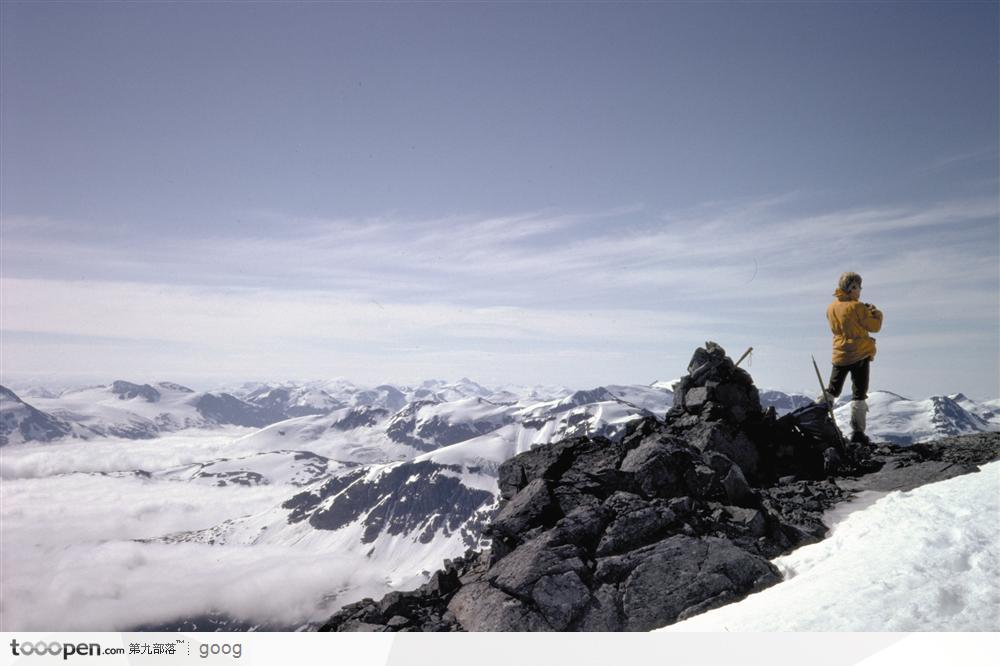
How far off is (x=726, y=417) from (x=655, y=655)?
590 inches

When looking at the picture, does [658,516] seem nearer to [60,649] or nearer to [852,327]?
[852,327]

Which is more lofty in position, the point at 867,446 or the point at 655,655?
the point at 867,446

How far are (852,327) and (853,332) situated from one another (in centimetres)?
19

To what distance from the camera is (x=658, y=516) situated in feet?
49.1

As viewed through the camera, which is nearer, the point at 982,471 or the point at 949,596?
the point at 949,596

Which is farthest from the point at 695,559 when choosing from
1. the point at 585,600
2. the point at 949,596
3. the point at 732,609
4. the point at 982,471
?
the point at 982,471

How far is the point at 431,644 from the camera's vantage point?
987cm

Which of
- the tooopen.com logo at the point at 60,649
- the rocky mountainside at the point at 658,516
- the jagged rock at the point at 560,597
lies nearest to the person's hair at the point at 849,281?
the rocky mountainside at the point at 658,516

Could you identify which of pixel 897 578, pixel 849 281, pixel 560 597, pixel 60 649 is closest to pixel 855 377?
pixel 849 281

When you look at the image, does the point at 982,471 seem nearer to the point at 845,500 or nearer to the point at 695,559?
the point at 845,500

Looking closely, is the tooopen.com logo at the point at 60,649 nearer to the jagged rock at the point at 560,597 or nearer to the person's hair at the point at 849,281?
the jagged rock at the point at 560,597

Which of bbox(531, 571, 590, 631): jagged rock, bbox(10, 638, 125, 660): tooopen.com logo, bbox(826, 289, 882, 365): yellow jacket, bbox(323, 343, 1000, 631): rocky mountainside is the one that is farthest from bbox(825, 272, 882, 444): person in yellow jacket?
bbox(10, 638, 125, 660): tooopen.com logo

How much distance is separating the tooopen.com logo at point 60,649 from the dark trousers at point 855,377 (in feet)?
68.9

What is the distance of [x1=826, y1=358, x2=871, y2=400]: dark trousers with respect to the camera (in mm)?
17484
